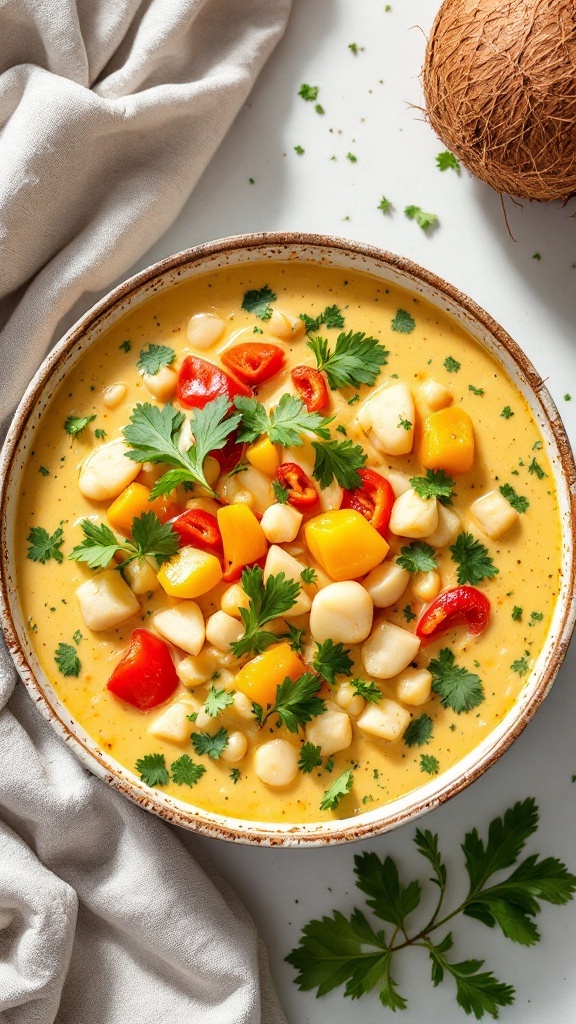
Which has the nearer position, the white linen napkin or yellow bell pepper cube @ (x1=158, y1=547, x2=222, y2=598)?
yellow bell pepper cube @ (x1=158, y1=547, x2=222, y2=598)

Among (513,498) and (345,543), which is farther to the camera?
(513,498)

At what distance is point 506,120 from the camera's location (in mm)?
2982

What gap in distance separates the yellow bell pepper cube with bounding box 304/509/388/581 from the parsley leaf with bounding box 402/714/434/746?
0.56m

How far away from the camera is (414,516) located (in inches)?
122

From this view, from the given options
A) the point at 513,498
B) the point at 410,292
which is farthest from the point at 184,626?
the point at 410,292

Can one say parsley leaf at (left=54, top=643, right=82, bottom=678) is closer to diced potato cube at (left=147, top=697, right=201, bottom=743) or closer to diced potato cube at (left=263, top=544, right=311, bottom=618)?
diced potato cube at (left=147, top=697, right=201, bottom=743)

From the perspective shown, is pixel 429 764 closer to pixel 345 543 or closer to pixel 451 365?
pixel 345 543

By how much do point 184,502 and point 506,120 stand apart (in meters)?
1.66

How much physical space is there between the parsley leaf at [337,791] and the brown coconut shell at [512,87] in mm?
2116

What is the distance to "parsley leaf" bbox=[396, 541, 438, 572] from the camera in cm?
318

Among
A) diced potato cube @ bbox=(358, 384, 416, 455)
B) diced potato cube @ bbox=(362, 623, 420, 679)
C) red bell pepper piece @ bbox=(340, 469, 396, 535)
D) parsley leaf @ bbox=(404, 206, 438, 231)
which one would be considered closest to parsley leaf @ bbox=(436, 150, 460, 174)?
parsley leaf @ bbox=(404, 206, 438, 231)

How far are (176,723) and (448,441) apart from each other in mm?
1357

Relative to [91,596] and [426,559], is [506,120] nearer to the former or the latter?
[426,559]

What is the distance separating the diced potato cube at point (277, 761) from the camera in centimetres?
320
